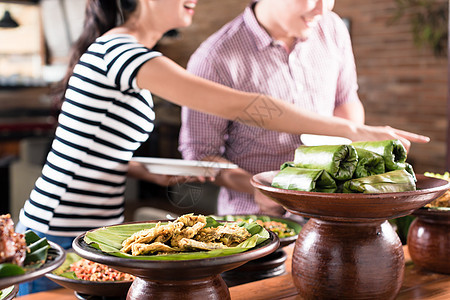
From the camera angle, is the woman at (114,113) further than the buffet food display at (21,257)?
Yes

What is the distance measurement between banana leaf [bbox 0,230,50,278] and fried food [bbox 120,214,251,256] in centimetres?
14

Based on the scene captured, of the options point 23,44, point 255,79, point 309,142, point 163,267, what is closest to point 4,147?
point 23,44

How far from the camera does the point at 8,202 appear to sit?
5723 mm

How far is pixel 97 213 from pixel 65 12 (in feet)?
27.8

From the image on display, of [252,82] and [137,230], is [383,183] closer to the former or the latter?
[137,230]

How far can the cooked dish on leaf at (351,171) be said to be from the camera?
3.47 ft

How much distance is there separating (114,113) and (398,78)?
4076mm

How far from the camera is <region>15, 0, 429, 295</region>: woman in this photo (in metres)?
1.41

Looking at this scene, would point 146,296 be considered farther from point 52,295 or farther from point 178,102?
point 178,102

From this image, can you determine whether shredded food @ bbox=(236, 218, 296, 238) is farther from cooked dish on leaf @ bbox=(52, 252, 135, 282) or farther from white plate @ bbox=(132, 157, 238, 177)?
cooked dish on leaf @ bbox=(52, 252, 135, 282)

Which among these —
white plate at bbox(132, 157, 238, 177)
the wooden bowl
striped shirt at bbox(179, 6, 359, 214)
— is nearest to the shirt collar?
striped shirt at bbox(179, 6, 359, 214)

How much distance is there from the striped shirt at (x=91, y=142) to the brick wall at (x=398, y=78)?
3.77 metres

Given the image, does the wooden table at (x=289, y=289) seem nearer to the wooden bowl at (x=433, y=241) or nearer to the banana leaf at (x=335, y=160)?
the wooden bowl at (x=433, y=241)

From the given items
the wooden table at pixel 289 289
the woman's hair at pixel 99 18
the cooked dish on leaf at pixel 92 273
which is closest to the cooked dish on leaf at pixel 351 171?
the wooden table at pixel 289 289
